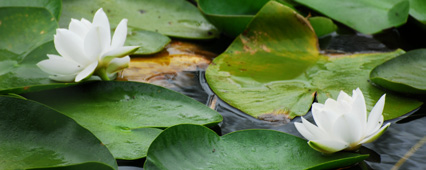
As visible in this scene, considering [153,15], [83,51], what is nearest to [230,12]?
[153,15]

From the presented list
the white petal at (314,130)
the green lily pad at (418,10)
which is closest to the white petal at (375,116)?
the white petal at (314,130)

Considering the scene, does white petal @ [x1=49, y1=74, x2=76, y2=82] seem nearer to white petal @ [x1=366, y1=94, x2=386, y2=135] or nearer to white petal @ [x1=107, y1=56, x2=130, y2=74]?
white petal @ [x1=107, y1=56, x2=130, y2=74]

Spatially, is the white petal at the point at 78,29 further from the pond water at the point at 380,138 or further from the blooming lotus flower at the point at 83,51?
the pond water at the point at 380,138

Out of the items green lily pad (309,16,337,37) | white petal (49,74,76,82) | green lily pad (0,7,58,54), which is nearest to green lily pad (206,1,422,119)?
green lily pad (309,16,337,37)

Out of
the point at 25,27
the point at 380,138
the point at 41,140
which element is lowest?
the point at 380,138

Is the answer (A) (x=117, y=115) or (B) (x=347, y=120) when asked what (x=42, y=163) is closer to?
(A) (x=117, y=115)

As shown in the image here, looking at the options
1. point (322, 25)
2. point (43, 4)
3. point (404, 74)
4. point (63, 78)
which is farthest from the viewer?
point (322, 25)

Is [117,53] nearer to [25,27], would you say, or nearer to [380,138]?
[25,27]
